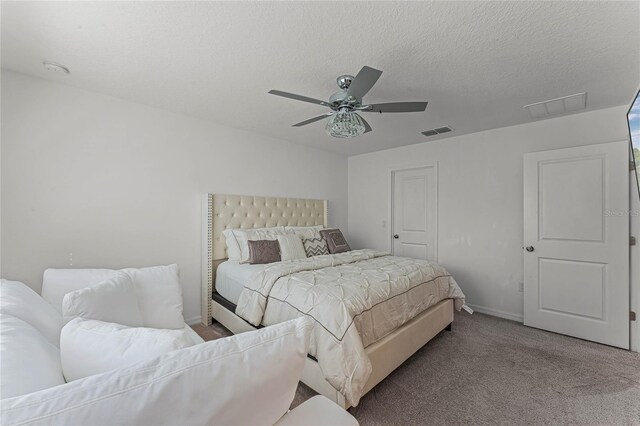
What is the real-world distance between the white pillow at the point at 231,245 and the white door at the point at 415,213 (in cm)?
260

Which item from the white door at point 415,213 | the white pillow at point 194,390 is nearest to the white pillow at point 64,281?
the white pillow at point 194,390

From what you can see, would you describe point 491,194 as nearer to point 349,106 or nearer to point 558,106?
point 558,106

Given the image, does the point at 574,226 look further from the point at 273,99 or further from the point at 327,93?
the point at 273,99

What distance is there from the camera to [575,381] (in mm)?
2133

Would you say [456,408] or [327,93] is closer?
[456,408]

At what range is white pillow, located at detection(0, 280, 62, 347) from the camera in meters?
1.17

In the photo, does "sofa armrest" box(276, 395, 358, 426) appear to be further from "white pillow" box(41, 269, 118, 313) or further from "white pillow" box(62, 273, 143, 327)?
"white pillow" box(41, 269, 118, 313)

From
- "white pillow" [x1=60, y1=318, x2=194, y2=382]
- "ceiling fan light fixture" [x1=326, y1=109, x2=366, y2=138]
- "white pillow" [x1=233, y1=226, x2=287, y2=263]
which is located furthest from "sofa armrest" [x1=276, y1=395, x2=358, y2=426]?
"white pillow" [x1=233, y1=226, x2=287, y2=263]

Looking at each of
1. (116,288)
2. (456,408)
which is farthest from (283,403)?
(456,408)

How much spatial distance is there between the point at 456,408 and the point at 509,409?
356 mm

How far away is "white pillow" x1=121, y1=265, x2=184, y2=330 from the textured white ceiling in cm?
155

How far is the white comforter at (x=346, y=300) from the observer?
171 centimetres

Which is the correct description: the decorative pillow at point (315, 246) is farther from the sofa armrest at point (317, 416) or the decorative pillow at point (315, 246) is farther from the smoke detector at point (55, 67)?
the smoke detector at point (55, 67)

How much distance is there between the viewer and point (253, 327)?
7.86 ft
